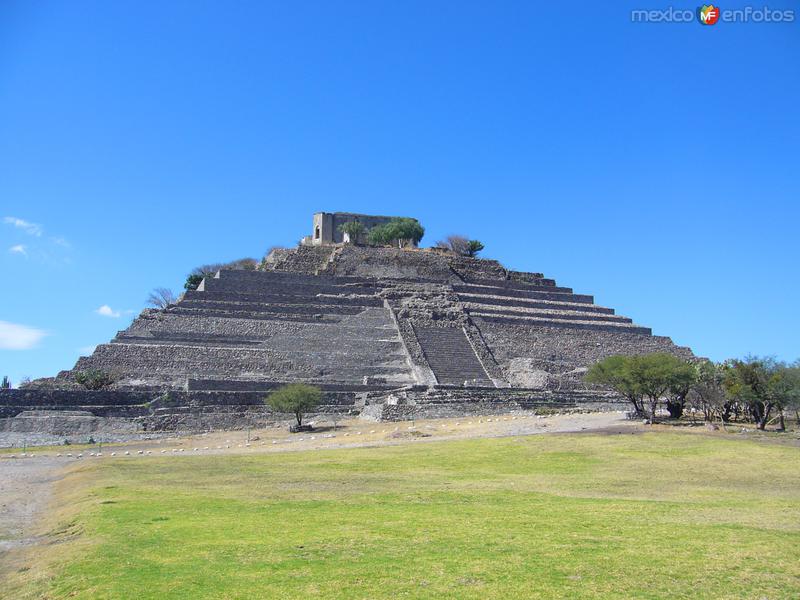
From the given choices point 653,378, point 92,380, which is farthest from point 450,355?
point 92,380

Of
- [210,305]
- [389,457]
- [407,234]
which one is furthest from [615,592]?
[407,234]

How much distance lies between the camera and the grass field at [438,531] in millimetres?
10047

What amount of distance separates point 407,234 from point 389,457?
51.0 m

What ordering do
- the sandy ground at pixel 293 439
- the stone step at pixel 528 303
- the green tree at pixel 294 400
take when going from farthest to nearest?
1. the stone step at pixel 528 303
2. the green tree at pixel 294 400
3. the sandy ground at pixel 293 439

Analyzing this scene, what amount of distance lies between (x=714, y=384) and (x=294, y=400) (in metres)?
18.8

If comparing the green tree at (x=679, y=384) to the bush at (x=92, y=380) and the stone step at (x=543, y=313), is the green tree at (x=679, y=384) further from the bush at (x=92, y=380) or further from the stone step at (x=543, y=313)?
the bush at (x=92, y=380)

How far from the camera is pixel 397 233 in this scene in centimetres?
7544

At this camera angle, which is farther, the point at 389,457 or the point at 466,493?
the point at 389,457

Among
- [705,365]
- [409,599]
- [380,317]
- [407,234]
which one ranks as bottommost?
[409,599]

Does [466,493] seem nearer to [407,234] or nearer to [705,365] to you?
[705,365]

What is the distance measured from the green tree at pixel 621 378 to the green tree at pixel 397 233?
37.1 m

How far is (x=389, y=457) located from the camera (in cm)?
2641

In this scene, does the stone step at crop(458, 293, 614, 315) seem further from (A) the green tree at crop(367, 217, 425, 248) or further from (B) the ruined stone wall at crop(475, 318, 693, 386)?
(A) the green tree at crop(367, 217, 425, 248)

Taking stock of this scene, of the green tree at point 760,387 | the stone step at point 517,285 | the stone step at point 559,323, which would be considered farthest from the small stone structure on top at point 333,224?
the green tree at point 760,387
